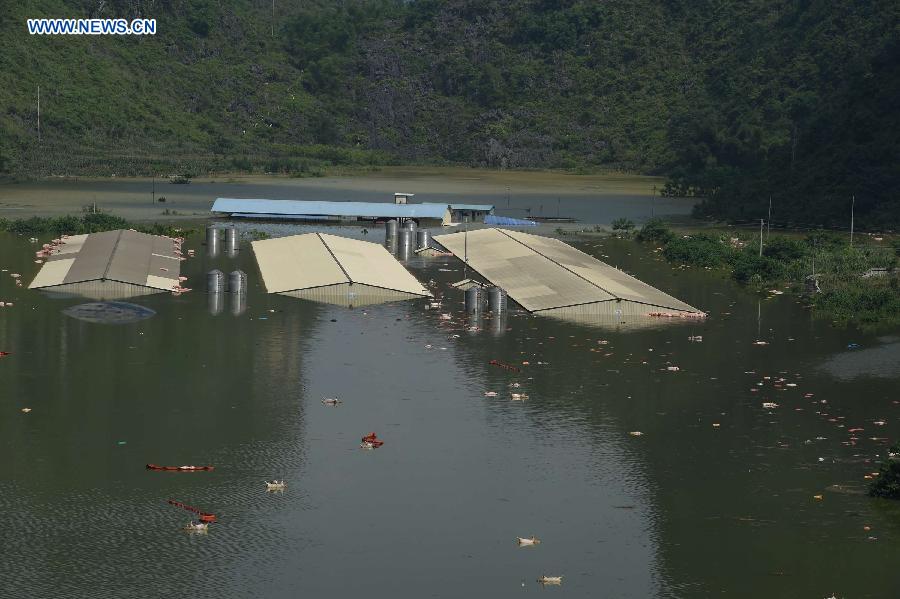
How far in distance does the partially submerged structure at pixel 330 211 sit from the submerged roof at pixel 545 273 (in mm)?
13524

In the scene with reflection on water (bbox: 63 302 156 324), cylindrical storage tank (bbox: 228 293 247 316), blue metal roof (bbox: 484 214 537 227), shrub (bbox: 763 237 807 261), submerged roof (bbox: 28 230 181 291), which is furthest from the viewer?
blue metal roof (bbox: 484 214 537 227)

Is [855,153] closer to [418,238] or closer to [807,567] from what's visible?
[418,238]

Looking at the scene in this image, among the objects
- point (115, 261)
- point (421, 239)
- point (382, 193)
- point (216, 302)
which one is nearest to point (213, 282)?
point (216, 302)

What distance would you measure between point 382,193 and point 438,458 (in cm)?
9713

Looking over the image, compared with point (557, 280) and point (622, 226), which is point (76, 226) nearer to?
point (557, 280)

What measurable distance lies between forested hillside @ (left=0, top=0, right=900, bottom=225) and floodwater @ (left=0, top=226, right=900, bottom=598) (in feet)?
236

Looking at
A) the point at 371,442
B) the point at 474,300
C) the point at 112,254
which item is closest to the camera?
the point at 371,442

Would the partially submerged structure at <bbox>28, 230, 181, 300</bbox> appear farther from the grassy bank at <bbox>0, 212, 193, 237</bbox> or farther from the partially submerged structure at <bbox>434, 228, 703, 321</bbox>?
the partially submerged structure at <bbox>434, 228, 703, 321</bbox>

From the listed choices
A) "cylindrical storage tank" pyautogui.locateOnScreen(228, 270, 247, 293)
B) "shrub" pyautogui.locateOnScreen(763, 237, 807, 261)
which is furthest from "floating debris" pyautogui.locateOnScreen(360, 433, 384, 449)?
"shrub" pyautogui.locateOnScreen(763, 237, 807, 261)

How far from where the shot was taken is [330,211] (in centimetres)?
9681

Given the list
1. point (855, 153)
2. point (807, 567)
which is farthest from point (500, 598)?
point (855, 153)

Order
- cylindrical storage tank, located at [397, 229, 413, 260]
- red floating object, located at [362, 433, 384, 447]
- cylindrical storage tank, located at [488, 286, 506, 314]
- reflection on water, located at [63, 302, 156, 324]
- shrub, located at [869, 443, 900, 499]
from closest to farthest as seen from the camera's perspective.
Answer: shrub, located at [869, 443, 900, 499], red floating object, located at [362, 433, 384, 447], reflection on water, located at [63, 302, 156, 324], cylindrical storage tank, located at [488, 286, 506, 314], cylindrical storage tank, located at [397, 229, 413, 260]

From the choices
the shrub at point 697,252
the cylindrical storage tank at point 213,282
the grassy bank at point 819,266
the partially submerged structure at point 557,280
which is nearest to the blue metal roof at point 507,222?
the grassy bank at point 819,266

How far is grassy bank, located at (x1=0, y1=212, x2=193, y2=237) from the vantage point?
84.7m
